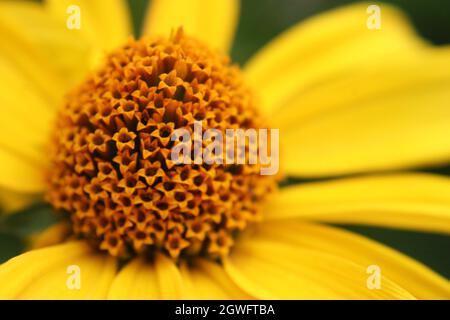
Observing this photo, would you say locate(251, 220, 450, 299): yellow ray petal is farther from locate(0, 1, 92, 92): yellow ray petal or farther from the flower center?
locate(0, 1, 92, 92): yellow ray petal

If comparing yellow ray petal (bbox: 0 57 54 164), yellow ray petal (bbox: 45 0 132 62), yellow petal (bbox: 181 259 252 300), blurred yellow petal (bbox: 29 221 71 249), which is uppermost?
yellow ray petal (bbox: 45 0 132 62)

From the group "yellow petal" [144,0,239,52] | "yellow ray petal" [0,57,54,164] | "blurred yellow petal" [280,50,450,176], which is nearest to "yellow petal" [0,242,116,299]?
"yellow ray petal" [0,57,54,164]

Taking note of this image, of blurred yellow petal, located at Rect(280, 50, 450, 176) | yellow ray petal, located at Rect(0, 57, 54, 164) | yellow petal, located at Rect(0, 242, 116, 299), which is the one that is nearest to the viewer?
yellow petal, located at Rect(0, 242, 116, 299)

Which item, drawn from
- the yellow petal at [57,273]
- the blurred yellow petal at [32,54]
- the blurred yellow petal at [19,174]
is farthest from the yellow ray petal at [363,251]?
the blurred yellow petal at [32,54]

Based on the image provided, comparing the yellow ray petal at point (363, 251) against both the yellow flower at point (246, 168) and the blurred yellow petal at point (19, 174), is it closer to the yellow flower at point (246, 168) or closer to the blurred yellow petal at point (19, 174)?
the yellow flower at point (246, 168)

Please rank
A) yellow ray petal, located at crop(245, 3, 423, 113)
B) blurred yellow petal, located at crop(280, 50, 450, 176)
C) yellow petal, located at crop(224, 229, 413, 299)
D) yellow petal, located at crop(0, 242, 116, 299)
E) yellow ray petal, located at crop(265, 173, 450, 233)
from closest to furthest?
yellow petal, located at crop(0, 242, 116, 299), yellow petal, located at crop(224, 229, 413, 299), yellow ray petal, located at crop(265, 173, 450, 233), blurred yellow petal, located at crop(280, 50, 450, 176), yellow ray petal, located at crop(245, 3, 423, 113)

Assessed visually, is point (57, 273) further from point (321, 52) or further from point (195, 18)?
point (321, 52)

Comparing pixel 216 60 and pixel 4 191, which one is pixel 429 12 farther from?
pixel 4 191

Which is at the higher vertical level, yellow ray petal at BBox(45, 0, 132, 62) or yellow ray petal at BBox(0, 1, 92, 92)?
yellow ray petal at BBox(45, 0, 132, 62)

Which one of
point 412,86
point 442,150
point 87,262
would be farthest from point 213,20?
point 87,262
